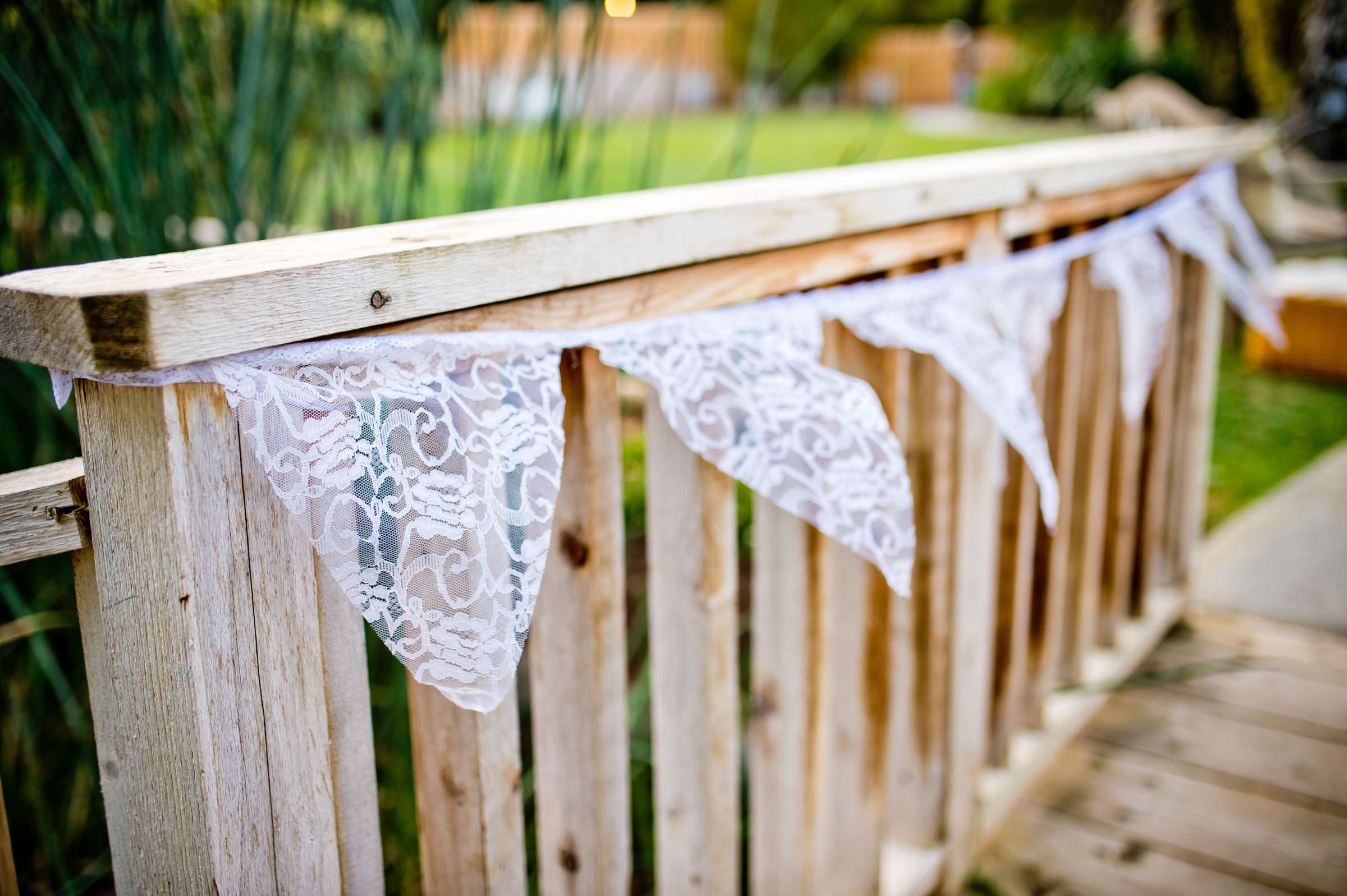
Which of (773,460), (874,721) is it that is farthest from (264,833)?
(874,721)

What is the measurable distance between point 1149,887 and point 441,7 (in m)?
1.70

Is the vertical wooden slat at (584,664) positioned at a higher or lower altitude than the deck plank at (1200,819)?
higher

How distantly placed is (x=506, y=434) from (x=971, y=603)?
102cm

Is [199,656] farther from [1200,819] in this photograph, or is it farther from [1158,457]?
[1158,457]

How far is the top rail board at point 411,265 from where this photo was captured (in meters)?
0.64

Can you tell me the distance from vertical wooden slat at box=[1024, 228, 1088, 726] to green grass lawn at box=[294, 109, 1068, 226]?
18.7 inches

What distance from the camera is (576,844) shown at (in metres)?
1.12

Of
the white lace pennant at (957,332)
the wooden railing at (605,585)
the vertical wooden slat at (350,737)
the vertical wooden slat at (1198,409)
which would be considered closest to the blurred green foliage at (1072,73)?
the vertical wooden slat at (1198,409)

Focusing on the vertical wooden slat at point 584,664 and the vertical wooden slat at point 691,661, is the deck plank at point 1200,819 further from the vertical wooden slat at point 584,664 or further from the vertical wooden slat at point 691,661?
the vertical wooden slat at point 584,664

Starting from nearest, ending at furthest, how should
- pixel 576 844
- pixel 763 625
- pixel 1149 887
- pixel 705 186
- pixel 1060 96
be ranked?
pixel 576 844 < pixel 705 186 < pixel 763 625 < pixel 1149 887 < pixel 1060 96

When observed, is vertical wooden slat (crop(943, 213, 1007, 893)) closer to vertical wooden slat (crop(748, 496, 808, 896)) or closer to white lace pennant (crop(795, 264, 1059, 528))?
white lace pennant (crop(795, 264, 1059, 528))

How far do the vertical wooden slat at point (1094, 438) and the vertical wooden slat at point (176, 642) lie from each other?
1.68 meters

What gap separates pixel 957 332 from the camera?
1.28 meters

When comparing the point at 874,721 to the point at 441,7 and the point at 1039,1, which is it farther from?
the point at 1039,1
